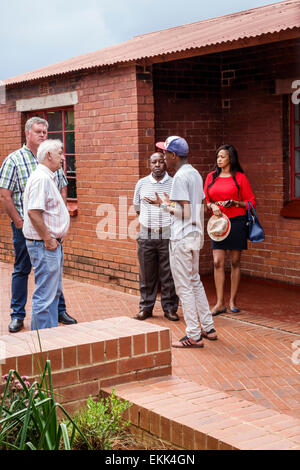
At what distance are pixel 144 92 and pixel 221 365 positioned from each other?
170 inches

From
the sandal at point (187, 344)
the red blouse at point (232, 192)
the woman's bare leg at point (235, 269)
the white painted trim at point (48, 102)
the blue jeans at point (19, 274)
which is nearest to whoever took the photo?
the sandal at point (187, 344)

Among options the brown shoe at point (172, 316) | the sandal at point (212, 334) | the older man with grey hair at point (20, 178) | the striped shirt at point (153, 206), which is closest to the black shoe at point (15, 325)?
the older man with grey hair at point (20, 178)

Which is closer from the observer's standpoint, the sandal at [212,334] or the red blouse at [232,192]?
the sandal at [212,334]

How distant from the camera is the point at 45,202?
6000 mm

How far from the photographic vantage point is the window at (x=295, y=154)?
985 cm

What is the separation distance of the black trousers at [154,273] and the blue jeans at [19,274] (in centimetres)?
136

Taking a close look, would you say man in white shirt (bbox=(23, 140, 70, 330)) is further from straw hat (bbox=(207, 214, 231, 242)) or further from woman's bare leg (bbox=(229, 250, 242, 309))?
woman's bare leg (bbox=(229, 250, 242, 309))

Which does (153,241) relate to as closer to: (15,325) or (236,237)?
(236,237)

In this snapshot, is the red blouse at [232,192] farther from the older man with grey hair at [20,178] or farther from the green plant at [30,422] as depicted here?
the green plant at [30,422]

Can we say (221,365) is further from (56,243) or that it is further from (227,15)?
(227,15)

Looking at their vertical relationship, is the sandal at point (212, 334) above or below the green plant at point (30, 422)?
below

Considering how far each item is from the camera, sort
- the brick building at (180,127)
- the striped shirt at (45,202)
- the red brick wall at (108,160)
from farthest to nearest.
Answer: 1. the brick building at (180,127)
2. the red brick wall at (108,160)
3. the striped shirt at (45,202)

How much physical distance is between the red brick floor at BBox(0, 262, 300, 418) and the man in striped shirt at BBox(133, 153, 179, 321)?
221mm

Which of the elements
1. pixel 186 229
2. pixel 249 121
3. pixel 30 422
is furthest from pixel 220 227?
pixel 30 422
